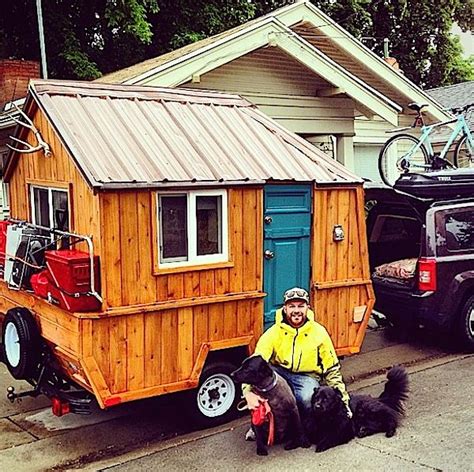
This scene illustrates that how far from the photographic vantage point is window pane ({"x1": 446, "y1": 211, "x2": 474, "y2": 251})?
7.73 meters

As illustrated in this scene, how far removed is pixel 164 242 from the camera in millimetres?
5578

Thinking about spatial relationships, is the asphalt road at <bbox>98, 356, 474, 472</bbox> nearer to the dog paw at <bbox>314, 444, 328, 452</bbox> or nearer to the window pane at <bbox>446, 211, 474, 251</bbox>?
the dog paw at <bbox>314, 444, 328, 452</bbox>

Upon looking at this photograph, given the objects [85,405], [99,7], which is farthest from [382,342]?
[99,7]

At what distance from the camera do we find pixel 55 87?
19.9 ft

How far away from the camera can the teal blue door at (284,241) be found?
6172 mm

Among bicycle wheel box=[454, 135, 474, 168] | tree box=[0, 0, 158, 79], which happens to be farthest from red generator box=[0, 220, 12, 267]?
tree box=[0, 0, 158, 79]

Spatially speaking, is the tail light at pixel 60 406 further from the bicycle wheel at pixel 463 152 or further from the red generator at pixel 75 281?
the bicycle wheel at pixel 463 152

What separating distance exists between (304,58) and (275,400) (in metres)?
6.85

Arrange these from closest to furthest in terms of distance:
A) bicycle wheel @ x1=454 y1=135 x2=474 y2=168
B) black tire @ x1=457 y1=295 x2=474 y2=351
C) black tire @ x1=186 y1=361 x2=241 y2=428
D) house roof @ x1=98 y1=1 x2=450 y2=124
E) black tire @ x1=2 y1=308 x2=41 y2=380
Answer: black tire @ x1=2 y1=308 x2=41 y2=380 < black tire @ x1=186 y1=361 x2=241 y2=428 < black tire @ x1=457 y1=295 x2=474 y2=351 < house roof @ x1=98 y1=1 x2=450 y2=124 < bicycle wheel @ x1=454 y1=135 x2=474 y2=168

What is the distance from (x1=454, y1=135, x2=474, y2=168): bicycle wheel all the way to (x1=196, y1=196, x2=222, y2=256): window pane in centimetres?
678

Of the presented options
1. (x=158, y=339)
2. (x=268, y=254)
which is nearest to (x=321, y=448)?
(x=158, y=339)

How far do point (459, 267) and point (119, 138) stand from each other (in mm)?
4229

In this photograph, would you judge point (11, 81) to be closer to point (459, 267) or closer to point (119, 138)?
point (119, 138)

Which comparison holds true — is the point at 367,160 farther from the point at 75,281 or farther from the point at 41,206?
the point at 75,281
